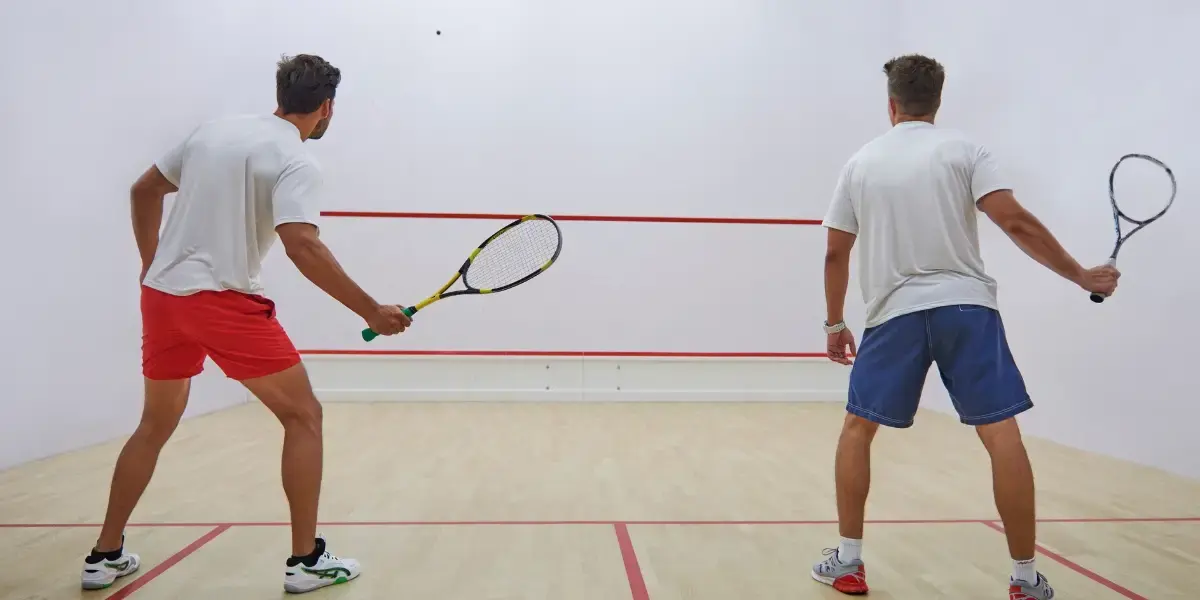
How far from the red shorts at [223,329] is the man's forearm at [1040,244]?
1409 millimetres

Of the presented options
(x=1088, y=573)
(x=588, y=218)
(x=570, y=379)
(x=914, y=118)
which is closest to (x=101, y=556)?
(x=914, y=118)

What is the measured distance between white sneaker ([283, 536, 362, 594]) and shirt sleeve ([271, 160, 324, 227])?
691 millimetres

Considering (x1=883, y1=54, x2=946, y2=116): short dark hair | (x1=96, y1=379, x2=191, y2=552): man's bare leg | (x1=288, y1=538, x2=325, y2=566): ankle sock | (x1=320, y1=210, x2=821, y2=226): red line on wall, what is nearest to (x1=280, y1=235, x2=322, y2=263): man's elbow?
(x1=96, y1=379, x2=191, y2=552): man's bare leg

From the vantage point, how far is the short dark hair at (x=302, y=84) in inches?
67.7

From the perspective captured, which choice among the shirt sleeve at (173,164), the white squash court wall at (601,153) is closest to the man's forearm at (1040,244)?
the shirt sleeve at (173,164)

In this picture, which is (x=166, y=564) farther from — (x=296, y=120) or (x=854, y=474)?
(x=854, y=474)

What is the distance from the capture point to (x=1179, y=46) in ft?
9.99

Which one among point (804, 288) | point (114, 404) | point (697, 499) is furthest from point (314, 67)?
point (804, 288)

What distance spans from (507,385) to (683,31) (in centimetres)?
234

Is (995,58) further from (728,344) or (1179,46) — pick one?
(728,344)

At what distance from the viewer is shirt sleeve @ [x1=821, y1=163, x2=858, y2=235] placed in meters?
1.75

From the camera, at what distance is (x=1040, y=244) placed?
1.54 m

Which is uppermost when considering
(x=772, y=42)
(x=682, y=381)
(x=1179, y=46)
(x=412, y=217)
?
(x=772, y=42)

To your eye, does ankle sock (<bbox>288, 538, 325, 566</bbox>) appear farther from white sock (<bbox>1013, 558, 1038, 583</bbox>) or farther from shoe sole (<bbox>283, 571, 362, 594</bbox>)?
white sock (<bbox>1013, 558, 1038, 583</bbox>)
